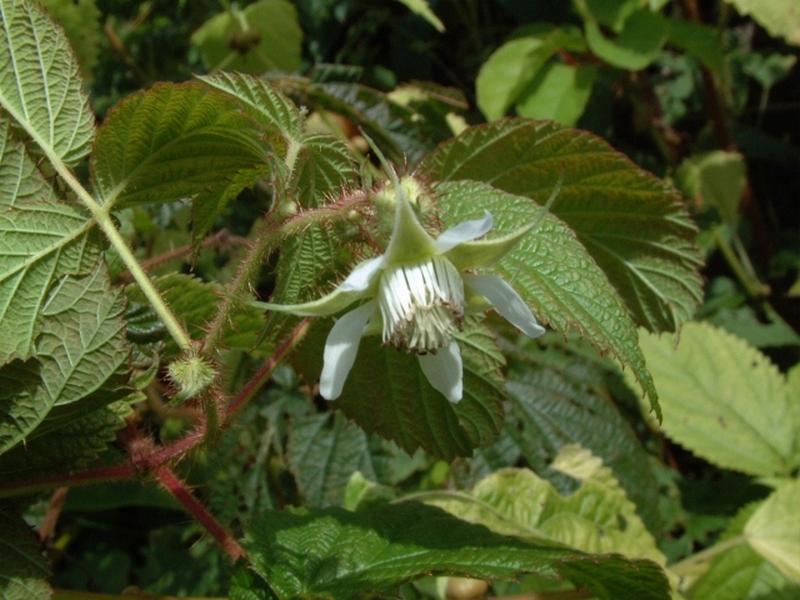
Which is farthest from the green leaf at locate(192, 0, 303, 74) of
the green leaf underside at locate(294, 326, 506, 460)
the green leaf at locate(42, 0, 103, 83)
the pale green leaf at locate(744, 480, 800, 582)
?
the pale green leaf at locate(744, 480, 800, 582)

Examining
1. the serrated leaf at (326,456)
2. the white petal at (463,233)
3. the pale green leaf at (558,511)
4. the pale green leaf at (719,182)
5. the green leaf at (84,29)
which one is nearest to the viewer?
the white petal at (463,233)

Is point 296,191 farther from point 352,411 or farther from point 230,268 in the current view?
point 230,268

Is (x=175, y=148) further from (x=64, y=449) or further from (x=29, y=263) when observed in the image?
(x=64, y=449)

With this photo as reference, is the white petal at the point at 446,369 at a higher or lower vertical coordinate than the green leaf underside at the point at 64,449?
higher

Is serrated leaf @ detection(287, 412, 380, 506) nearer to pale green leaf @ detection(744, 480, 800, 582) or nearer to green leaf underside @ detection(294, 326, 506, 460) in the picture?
green leaf underside @ detection(294, 326, 506, 460)

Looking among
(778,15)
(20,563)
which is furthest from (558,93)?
(20,563)

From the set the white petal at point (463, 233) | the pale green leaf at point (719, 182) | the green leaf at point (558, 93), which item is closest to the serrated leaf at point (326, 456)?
the white petal at point (463, 233)

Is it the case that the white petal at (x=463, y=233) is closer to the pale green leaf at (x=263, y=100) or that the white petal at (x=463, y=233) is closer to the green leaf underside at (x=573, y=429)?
the pale green leaf at (x=263, y=100)
